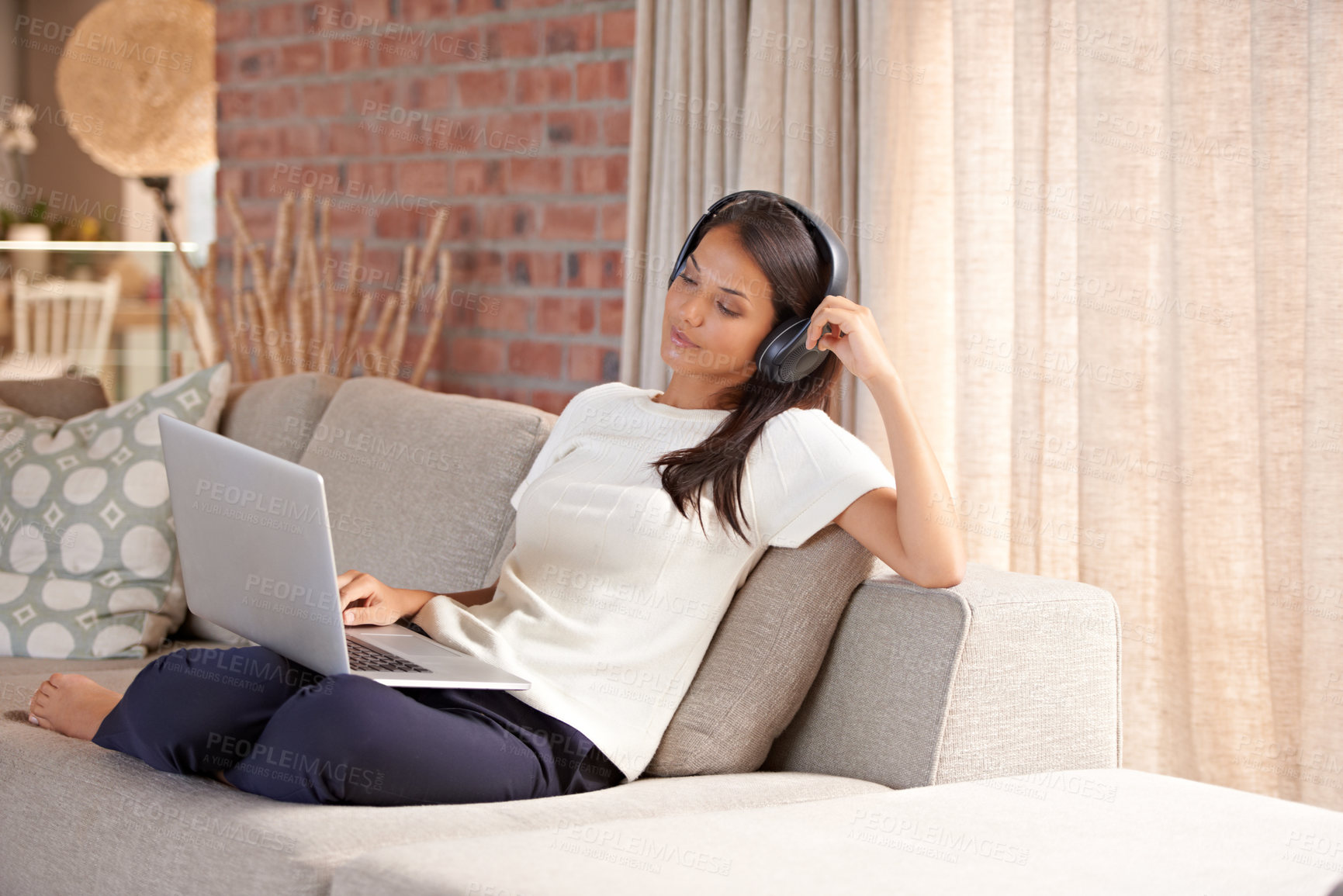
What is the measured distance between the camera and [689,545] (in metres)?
1.58

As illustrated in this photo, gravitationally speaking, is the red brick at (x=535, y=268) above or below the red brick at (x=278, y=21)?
below

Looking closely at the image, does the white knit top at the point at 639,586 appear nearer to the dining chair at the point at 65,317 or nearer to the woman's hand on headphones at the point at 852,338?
the woman's hand on headphones at the point at 852,338

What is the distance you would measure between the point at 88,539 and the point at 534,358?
124 centimetres

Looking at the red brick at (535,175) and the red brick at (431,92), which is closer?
the red brick at (535,175)

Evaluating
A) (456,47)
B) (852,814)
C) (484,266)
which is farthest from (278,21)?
(852,814)

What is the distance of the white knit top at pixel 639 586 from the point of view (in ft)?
5.07

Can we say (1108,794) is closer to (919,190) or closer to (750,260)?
(750,260)

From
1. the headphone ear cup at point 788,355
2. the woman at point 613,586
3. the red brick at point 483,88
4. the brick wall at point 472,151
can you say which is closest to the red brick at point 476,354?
the brick wall at point 472,151

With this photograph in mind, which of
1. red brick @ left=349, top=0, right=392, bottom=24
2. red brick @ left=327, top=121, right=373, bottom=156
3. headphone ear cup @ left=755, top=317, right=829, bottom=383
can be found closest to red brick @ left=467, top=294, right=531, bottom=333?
red brick @ left=327, top=121, right=373, bottom=156

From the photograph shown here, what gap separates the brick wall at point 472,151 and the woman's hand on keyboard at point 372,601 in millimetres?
1396

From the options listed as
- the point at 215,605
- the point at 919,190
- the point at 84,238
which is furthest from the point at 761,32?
the point at 84,238

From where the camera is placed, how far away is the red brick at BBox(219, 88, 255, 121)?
3.75 metres

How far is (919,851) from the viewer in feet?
4.01

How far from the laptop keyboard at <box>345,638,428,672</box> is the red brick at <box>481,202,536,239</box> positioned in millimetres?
1835
